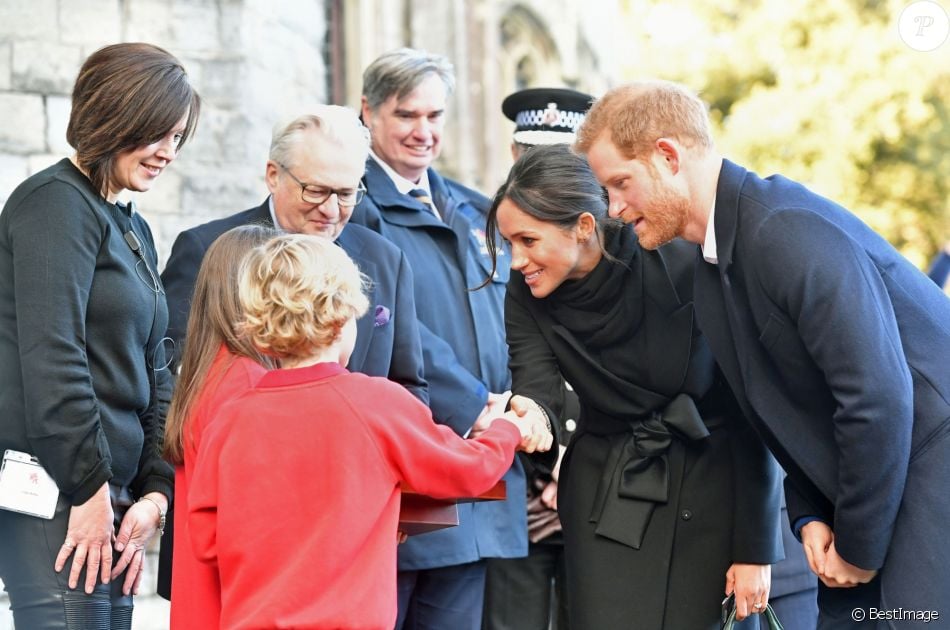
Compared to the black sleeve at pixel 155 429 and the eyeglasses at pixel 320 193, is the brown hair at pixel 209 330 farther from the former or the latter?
the eyeglasses at pixel 320 193

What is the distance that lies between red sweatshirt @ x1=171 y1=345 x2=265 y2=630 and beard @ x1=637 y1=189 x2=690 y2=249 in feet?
3.68

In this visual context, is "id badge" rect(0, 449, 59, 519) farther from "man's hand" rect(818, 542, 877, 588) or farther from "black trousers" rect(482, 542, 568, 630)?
"man's hand" rect(818, 542, 877, 588)

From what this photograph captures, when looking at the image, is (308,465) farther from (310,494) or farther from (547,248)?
(547,248)

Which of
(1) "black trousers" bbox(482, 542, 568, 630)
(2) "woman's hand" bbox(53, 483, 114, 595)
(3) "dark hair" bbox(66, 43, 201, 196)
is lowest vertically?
(1) "black trousers" bbox(482, 542, 568, 630)

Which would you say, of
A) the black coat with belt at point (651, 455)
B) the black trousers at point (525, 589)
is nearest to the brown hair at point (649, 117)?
the black coat with belt at point (651, 455)

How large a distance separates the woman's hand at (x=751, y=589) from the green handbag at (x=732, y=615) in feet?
0.07

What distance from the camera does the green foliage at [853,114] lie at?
2175 cm

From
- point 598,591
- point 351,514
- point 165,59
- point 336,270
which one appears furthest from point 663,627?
point 165,59

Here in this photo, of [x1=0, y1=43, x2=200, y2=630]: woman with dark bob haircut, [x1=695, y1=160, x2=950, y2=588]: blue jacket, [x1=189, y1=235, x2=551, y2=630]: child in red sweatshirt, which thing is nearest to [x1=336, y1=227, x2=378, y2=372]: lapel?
[x1=0, y1=43, x2=200, y2=630]: woman with dark bob haircut

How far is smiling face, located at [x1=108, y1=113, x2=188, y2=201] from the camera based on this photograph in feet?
13.6

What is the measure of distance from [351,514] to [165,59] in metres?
1.61

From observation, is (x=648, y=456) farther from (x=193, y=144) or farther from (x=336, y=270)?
(x=193, y=144)

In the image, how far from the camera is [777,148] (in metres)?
22.2

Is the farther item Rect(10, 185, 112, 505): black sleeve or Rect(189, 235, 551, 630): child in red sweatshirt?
Rect(10, 185, 112, 505): black sleeve
